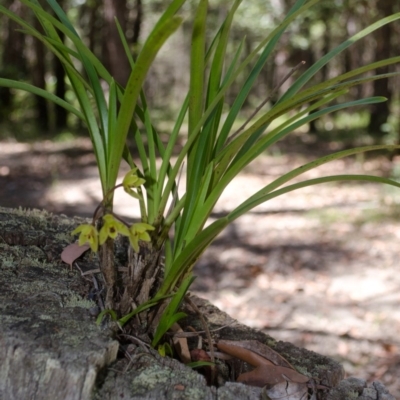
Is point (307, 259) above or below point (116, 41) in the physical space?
below

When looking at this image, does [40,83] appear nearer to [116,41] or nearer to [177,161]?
[116,41]

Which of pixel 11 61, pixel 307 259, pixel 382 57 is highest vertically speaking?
pixel 382 57

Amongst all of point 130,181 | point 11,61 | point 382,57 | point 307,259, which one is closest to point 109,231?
point 130,181

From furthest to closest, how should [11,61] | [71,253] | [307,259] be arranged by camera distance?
[11,61], [307,259], [71,253]

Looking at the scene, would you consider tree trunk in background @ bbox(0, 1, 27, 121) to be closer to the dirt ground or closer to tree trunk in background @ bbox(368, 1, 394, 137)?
the dirt ground

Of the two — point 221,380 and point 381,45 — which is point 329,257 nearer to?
point 221,380

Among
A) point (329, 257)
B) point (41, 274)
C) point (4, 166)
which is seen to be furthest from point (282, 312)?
point (4, 166)

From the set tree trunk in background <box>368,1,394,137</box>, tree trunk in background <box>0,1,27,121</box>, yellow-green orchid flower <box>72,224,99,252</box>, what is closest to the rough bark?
yellow-green orchid flower <box>72,224,99,252</box>
